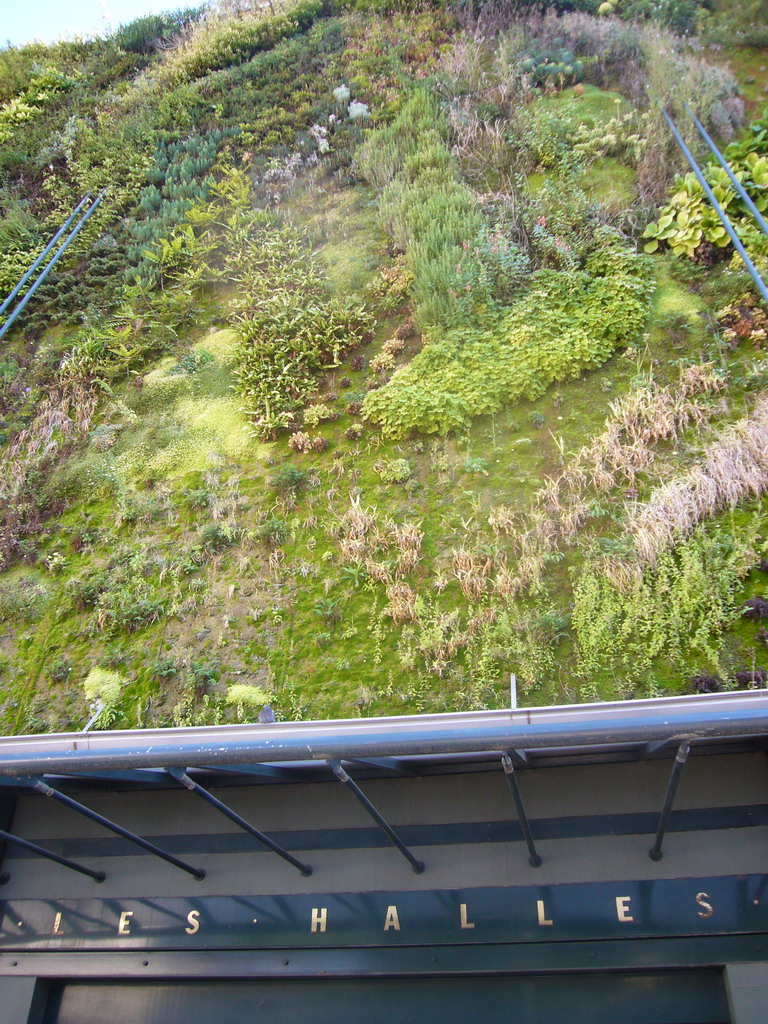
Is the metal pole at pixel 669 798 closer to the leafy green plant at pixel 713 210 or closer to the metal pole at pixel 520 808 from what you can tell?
the metal pole at pixel 520 808

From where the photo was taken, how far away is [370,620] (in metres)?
7.33

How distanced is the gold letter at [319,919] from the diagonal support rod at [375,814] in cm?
78

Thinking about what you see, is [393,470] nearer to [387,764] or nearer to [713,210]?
[387,764]

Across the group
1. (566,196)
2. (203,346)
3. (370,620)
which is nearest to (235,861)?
(370,620)

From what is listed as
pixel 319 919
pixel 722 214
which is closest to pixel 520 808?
pixel 319 919

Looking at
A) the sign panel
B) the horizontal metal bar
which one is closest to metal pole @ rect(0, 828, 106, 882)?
the sign panel

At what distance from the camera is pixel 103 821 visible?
567 cm

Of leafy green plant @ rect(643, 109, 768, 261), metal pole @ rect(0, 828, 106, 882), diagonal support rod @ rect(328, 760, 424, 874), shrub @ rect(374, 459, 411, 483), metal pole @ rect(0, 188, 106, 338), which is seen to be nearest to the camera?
diagonal support rod @ rect(328, 760, 424, 874)

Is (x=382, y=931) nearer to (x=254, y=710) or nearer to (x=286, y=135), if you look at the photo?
(x=254, y=710)

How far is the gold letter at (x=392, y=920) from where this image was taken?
5878 mm

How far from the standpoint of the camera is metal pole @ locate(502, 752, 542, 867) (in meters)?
4.92

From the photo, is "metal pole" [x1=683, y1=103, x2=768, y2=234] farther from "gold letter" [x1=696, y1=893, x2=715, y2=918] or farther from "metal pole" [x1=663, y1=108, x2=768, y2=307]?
"gold letter" [x1=696, y1=893, x2=715, y2=918]

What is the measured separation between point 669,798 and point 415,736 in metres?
1.82

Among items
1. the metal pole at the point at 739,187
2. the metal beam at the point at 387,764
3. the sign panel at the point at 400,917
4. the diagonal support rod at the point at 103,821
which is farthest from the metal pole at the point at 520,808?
the metal pole at the point at 739,187
